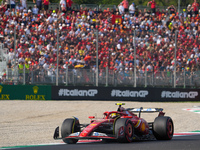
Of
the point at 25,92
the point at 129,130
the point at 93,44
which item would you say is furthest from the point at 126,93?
the point at 129,130

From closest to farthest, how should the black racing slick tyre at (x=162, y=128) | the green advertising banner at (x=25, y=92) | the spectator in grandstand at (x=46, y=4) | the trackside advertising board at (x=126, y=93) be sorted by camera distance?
1. the black racing slick tyre at (x=162, y=128)
2. the trackside advertising board at (x=126, y=93)
3. the green advertising banner at (x=25, y=92)
4. the spectator in grandstand at (x=46, y=4)

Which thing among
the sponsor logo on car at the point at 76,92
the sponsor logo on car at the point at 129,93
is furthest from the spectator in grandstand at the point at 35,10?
the sponsor logo on car at the point at 129,93

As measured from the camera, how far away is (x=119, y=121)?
895 centimetres

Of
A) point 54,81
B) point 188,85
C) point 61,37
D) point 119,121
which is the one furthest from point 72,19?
point 119,121

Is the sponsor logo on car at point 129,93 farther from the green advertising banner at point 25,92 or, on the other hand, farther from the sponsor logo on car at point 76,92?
the green advertising banner at point 25,92

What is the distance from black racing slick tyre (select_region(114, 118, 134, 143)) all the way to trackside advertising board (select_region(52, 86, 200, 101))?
1453cm

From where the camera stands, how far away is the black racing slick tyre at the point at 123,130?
880 cm

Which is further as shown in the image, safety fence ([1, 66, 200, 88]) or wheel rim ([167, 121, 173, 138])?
safety fence ([1, 66, 200, 88])

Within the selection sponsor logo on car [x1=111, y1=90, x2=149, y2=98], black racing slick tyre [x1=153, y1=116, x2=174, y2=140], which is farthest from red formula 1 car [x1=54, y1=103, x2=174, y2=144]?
sponsor logo on car [x1=111, y1=90, x2=149, y2=98]

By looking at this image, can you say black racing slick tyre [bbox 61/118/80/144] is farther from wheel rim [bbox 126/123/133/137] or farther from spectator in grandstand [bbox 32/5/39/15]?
spectator in grandstand [bbox 32/5/39/15]

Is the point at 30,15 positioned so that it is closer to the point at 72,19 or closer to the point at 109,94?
the point at 72,19

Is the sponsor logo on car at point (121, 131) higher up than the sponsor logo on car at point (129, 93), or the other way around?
the sponsor logo on car at point (129, 93)

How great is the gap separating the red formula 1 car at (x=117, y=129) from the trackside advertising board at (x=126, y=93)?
13096 mm

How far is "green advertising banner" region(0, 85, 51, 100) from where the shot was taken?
2386cm
